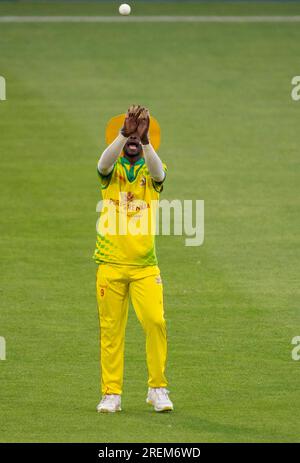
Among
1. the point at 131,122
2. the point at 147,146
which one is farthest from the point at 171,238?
the point at 131,122

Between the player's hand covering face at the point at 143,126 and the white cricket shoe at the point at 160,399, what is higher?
the player's hand covering face at the point at 143,126

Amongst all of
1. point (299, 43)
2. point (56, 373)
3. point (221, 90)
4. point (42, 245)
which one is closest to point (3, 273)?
point (42, 245)

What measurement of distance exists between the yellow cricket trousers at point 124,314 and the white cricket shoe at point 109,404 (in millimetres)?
44

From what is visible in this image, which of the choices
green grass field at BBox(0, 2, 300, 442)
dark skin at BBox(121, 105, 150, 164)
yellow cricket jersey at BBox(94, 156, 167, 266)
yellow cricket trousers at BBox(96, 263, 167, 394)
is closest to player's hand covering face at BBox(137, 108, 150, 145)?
dark skin at BBox(121, 105, 150, 164)

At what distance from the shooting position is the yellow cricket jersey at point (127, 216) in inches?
428

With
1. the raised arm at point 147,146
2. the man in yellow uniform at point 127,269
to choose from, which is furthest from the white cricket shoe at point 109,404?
the raised arm at point 147,146

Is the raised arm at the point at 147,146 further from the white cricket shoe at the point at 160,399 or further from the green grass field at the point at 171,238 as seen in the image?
the green grass field at the point at 171,238

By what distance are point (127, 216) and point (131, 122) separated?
0.81 m

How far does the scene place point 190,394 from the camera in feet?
37.8

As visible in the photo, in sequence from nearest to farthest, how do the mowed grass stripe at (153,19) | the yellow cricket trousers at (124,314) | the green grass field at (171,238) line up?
the yellow cricket trousers at (124,314) → the green grass field at (171,238) → the mowed grass stripe at (153,19)

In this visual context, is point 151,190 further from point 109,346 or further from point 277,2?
point 277,2

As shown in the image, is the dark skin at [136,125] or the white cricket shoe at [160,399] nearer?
the dark skin at [136,125]

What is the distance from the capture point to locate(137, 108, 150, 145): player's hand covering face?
34.6 ft

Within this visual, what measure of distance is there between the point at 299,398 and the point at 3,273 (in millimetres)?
5405
